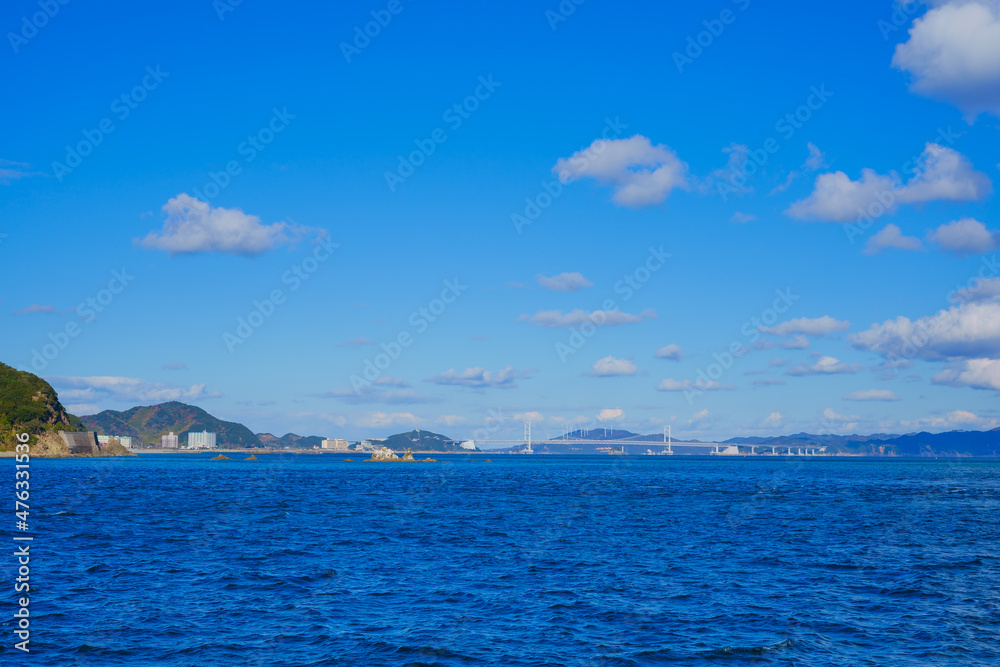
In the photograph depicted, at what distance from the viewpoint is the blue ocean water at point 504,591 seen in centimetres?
2552

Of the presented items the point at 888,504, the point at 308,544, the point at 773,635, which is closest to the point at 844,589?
the point at 773,635

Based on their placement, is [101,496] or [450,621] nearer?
[450,621]

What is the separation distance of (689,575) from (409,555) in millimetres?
17268

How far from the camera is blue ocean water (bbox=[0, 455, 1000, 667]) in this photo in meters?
25.5

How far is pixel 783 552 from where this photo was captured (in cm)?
4756

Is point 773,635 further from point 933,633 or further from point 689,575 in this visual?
point 689,575

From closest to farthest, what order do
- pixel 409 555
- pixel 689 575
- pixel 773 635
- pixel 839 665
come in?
pixel 839 665
pixel 773 635
pixel 689 575
pixel 409 555

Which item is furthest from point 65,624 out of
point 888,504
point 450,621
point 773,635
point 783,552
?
point 888,504

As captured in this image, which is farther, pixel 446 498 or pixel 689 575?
pixel 446 498

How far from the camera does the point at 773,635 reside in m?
27.6

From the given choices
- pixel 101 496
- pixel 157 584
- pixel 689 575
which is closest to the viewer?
pixel 157 584

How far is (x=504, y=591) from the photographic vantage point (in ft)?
114

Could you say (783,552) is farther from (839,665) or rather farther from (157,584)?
(157,584)

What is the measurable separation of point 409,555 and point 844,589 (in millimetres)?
24932
